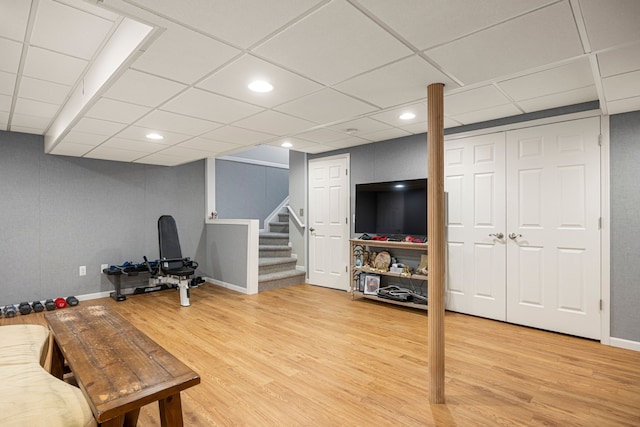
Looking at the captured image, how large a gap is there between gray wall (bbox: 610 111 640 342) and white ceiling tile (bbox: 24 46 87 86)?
4.60 metres

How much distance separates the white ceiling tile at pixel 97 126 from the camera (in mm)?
3199

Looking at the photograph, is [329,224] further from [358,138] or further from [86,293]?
[86,293]

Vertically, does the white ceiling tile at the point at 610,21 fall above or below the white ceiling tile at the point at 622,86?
above

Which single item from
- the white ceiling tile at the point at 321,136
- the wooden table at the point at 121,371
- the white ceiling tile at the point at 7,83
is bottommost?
the wooden table at the point at 121,371

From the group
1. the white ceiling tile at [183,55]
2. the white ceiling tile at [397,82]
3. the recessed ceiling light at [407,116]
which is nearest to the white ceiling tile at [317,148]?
the recessed ceiling light at [407,116]

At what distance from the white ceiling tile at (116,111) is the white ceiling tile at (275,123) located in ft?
3.03

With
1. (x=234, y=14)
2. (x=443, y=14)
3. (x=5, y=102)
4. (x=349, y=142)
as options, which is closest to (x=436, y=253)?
(x=443, y=14)

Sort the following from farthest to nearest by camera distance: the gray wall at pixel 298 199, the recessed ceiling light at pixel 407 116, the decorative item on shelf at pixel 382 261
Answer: the gray wall at pixel 298 199
the decorative item on shelf at pixel 382 261
the recessed ceiling light at pixel 407 116

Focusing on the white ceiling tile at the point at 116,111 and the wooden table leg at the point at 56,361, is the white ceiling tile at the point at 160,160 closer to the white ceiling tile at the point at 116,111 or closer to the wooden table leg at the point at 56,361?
the white ceiling tile at the point at 116,111

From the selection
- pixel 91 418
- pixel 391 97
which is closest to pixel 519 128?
pixel 391 97

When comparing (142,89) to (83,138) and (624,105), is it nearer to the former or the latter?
(83,138)

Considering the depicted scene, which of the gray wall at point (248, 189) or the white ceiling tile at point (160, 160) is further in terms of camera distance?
the gray wall at point (248, 189)

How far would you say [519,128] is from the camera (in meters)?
3.53

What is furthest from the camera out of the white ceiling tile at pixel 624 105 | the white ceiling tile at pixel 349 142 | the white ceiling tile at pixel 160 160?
the white ceiling tile at pixel 160 160
